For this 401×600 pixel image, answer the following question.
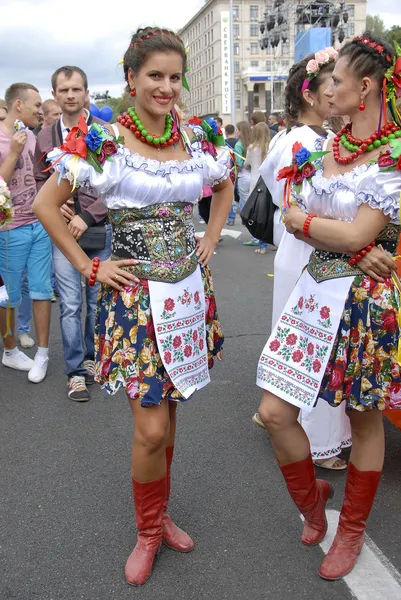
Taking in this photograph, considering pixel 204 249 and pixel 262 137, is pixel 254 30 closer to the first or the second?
pixel 262 137

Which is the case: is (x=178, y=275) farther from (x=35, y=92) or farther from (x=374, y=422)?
(x=35, y=92)

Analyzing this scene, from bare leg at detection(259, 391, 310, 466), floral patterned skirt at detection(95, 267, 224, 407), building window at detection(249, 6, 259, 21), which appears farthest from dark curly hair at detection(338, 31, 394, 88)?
building window at detection(249, 6, 259, 21)

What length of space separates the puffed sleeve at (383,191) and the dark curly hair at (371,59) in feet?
1.15

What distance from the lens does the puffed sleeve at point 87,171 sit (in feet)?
6.92

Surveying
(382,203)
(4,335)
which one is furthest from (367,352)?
(4,335)

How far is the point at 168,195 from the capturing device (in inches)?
87.2

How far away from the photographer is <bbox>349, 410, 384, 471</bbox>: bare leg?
2307 millimetres

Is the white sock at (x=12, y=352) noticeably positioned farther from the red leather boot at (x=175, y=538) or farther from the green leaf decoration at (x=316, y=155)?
the green leaf decoration at (x=316, y=155)

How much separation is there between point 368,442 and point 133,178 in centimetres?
135

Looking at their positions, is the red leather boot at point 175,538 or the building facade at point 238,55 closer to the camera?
the red leather boot at point 175,538

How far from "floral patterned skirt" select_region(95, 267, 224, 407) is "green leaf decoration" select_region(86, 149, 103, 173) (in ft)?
1.43

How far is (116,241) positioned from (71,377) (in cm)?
221

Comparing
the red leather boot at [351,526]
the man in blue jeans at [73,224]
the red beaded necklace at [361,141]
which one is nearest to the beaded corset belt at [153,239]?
the red beaded necklace at [361,141]

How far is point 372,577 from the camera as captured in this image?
7.55 ft
